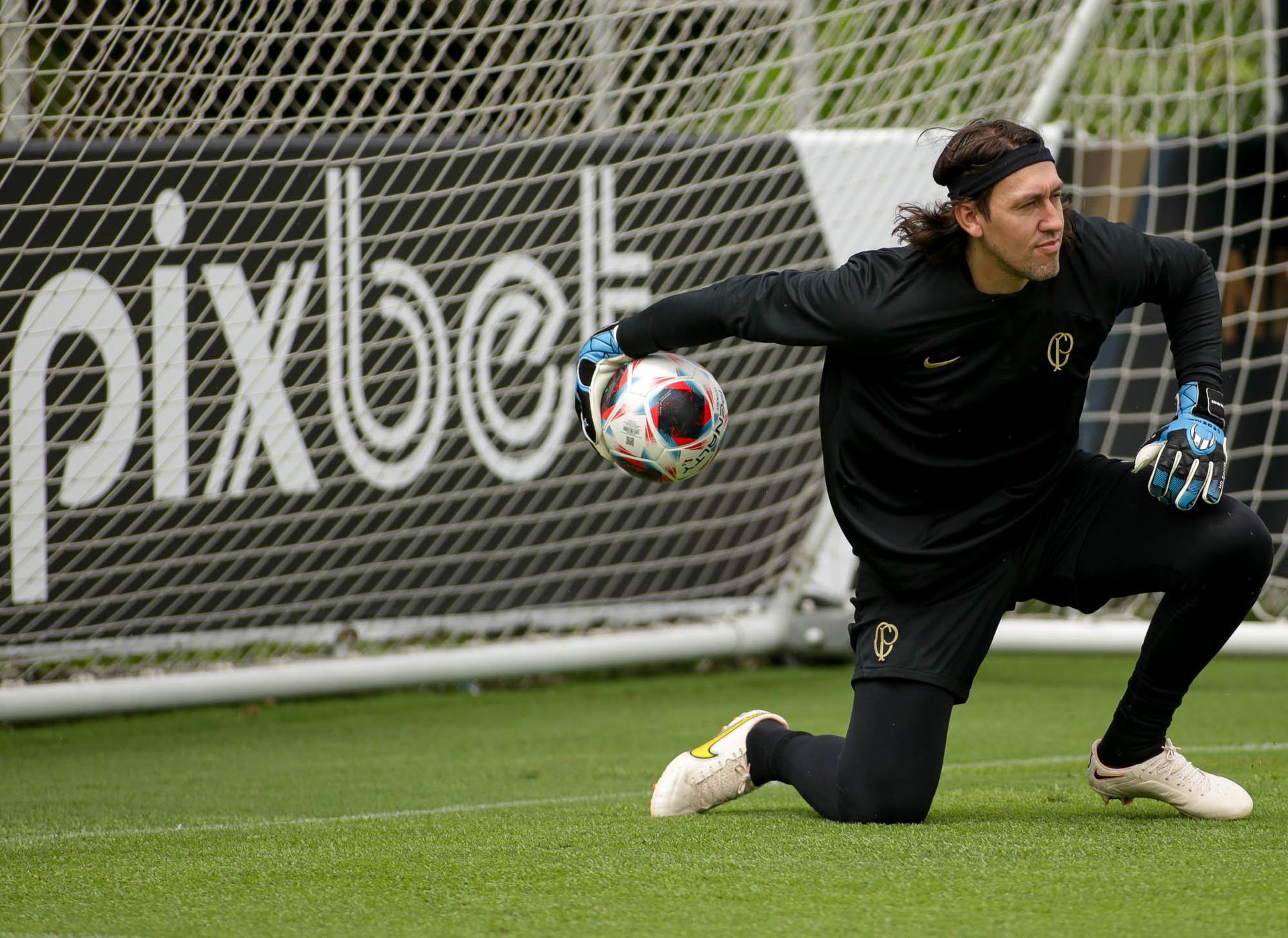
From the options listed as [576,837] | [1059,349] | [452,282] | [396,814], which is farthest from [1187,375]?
[452,282]

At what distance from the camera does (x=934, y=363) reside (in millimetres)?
3396

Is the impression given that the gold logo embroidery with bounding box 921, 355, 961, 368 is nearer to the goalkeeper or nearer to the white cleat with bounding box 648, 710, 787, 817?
the goalkeeper

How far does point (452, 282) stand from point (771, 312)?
3.12 meters

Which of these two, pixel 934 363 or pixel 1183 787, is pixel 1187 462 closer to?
pixel 934 363

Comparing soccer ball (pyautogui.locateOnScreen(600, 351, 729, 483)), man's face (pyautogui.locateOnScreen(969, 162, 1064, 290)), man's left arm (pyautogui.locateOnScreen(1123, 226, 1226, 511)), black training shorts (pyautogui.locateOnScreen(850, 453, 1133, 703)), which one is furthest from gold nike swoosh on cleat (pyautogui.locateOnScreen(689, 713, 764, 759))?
man's face (pyautogui.locateOnScreen(969, 162, 1064, 290))

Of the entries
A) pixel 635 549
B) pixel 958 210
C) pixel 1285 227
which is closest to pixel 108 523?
pixel 635 549

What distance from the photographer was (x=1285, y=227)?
7078 mm

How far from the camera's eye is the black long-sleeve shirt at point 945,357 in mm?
3365

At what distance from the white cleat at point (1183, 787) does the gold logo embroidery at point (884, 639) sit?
1.68 ft

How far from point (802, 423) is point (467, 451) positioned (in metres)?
1.48

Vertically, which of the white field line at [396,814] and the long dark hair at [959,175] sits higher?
the long dark hair at [959,175]

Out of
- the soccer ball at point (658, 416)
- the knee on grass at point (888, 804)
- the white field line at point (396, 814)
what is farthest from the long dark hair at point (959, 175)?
the white field line at point (396, 814)

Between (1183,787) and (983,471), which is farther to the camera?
(983,471)

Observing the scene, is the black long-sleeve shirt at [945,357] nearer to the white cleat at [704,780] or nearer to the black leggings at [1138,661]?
the black leggings at [1138,661]
